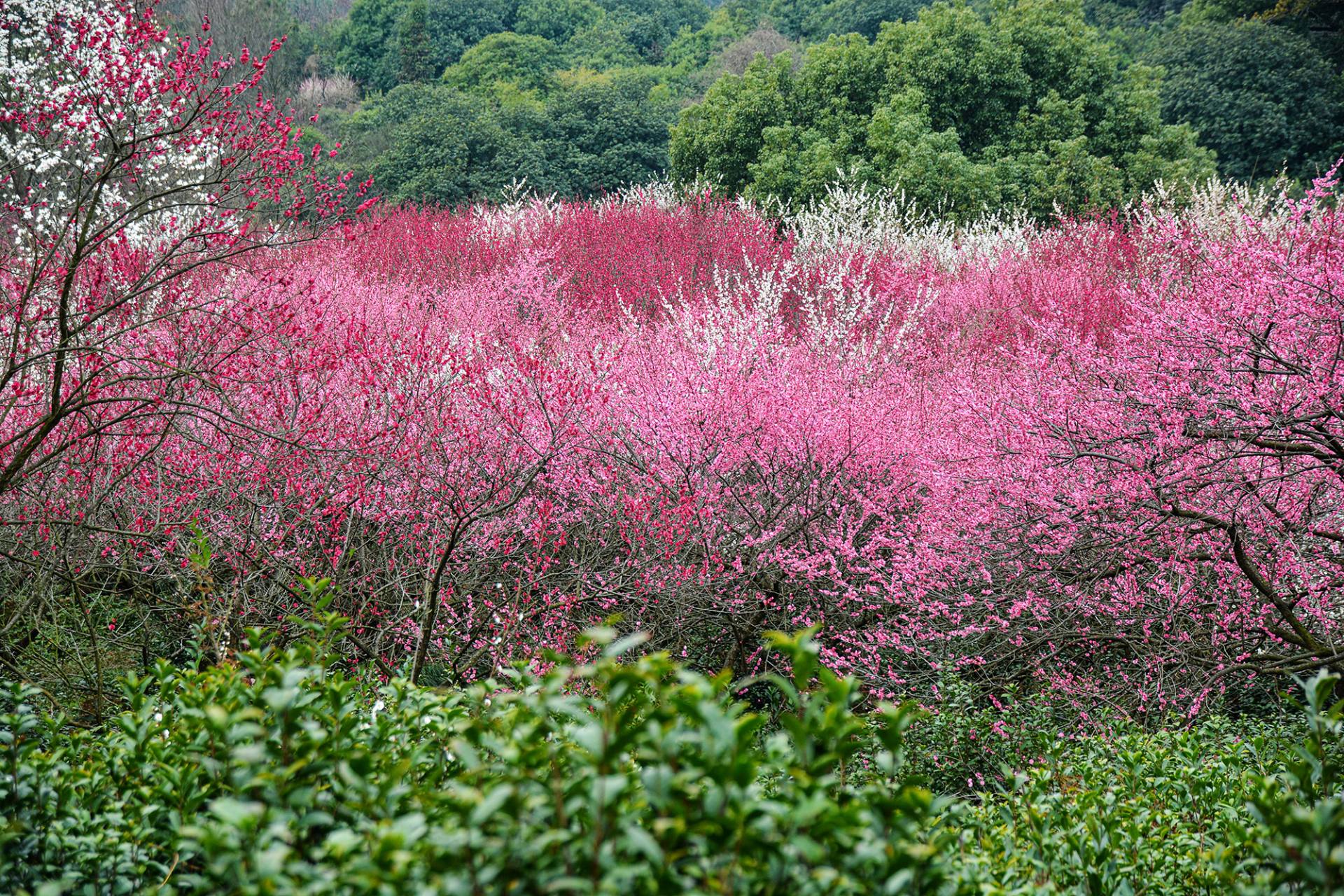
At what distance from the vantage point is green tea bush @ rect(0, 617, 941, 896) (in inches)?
47.1

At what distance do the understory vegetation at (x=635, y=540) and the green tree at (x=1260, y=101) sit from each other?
36.4 ft

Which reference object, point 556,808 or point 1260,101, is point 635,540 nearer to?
point 556,808

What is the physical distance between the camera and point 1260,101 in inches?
798

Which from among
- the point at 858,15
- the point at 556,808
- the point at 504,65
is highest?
the point at 858,15

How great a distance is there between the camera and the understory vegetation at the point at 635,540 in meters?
1.41

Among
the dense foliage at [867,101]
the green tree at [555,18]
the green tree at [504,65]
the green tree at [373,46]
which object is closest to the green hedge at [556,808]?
the dense foliage at [867,101]

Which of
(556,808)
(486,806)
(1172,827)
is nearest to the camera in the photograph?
(486,806)

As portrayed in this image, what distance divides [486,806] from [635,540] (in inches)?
184

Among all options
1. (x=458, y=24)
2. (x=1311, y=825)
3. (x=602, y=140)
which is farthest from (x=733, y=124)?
(x=458, y=24)

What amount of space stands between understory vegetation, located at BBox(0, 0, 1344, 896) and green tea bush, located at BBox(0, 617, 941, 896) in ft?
0.04

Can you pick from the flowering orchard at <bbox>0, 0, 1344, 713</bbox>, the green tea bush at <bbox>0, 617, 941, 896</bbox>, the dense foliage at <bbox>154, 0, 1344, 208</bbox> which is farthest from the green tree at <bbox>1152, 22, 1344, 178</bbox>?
the green tea bush at <bbox>0, 617, 941, 896</bbox>

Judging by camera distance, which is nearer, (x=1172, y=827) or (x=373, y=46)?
(x=1172, y=827)

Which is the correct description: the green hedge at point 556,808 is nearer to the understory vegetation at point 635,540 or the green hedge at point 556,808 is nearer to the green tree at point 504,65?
the understory vegetation at point 635,540

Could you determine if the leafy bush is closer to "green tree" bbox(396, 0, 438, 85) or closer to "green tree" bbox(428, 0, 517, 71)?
"green tree" bbox(396, 0, 438, 85)
